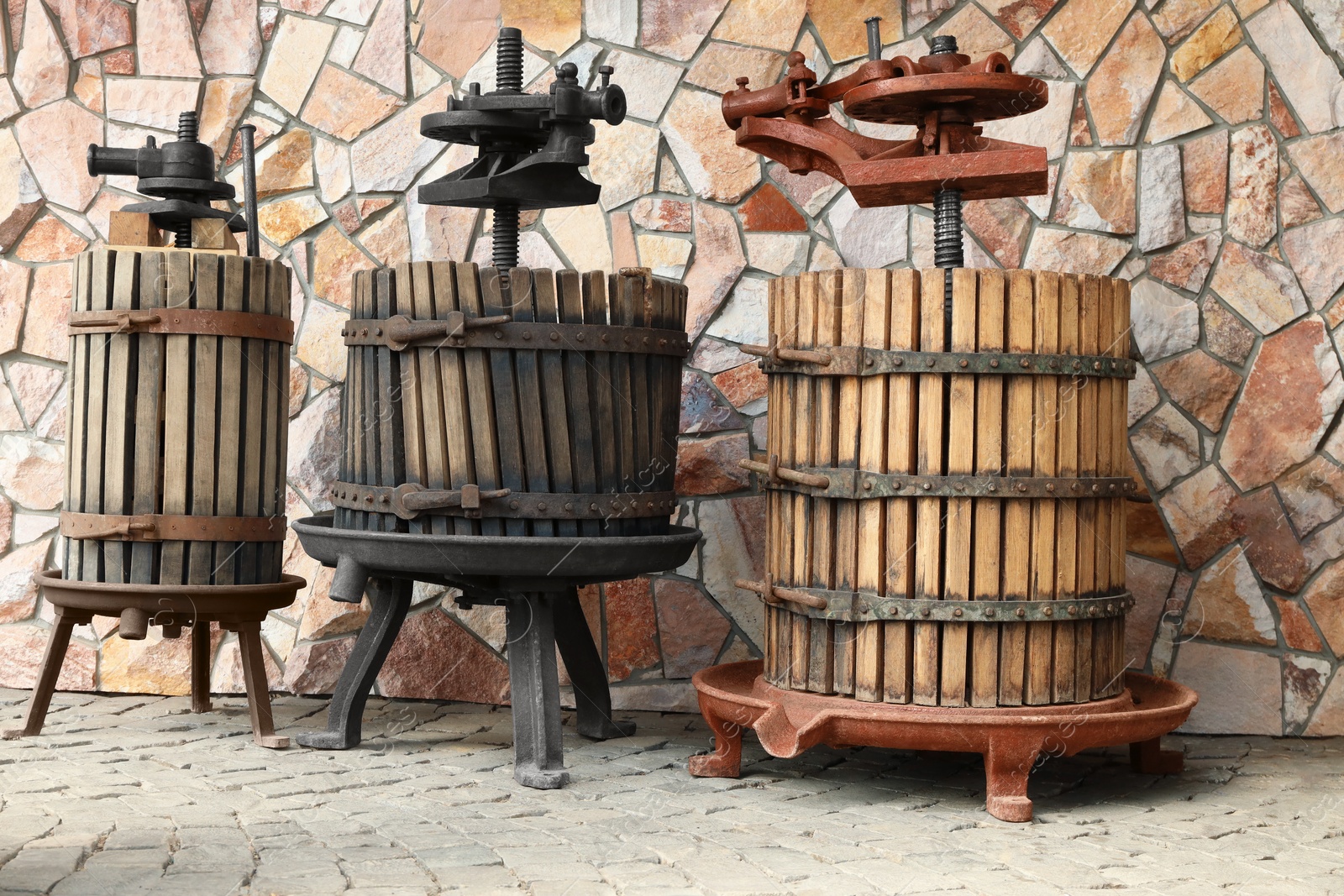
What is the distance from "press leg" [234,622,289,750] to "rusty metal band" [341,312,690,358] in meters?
1.20

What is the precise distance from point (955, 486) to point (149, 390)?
2654mm

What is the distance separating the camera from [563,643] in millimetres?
5055

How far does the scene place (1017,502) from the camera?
4.10m

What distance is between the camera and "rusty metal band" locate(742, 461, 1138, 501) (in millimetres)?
4070

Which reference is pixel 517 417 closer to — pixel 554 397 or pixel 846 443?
pixel 554 397

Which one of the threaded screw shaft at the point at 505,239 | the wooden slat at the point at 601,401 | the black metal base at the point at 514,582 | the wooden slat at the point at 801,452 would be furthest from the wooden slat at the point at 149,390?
the wooden slat at the point at 801,452

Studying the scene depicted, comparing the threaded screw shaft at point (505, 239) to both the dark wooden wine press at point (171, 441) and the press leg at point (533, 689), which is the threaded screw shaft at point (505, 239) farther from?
the press leg at point (533, 689)

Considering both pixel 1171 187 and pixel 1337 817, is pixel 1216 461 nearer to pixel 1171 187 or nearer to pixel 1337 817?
pixel 1171 187

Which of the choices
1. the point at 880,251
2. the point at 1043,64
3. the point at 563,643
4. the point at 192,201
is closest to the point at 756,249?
the point at 880,251

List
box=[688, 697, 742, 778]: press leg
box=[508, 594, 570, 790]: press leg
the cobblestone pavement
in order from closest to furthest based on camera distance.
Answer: the cobblestone pavement → box=[508, 594, 570, 790]: press leg → box=[688, 697, 742, 778]: press leg

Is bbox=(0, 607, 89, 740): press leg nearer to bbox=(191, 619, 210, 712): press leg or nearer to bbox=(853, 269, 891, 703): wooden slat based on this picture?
bbox=(191, 619, 210, 712): press leg

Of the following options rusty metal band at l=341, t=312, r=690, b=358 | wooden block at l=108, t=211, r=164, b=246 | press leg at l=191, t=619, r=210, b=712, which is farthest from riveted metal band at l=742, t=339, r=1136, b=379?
press leg at l=191, t=619, r=210, b=712

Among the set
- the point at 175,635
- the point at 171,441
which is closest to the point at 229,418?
the point at 171,441

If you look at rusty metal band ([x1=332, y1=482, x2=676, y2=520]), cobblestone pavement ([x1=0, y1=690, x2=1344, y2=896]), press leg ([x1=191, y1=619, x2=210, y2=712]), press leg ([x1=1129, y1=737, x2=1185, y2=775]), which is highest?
rusty metal band ([x1=332, y1=482, x2=676, y2=520])
